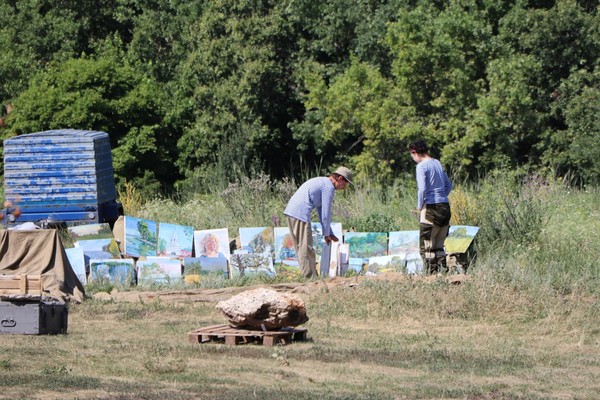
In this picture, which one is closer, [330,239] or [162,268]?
[330,239]

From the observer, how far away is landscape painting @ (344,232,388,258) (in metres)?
18.2

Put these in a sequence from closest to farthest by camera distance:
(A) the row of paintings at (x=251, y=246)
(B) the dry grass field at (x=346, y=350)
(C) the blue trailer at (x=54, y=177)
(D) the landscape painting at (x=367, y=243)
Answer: (B) the dry grass field at (x=346, y=350) → (A) the row of paintings at (x=251, y=246) → (D) the landscape painting at (x=367, y=243) → (C) the blue trailer at (x=54, y=177)

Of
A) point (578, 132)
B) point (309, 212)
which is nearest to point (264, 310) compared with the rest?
point (309, 212)

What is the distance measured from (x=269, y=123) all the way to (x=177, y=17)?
4251 mm

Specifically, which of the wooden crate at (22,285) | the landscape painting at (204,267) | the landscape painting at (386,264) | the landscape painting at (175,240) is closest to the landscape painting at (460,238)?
the landscape painting at (386,264)

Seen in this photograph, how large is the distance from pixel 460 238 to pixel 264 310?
585cm

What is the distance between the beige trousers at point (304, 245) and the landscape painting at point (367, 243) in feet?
5.84

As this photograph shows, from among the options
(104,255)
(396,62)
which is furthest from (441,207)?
(396,62)

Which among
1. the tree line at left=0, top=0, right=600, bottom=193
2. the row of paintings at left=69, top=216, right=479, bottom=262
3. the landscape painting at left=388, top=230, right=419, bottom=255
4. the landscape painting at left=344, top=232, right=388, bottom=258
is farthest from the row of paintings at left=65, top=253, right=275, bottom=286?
the tree line at left=0, top=0, right=600, bottom=193

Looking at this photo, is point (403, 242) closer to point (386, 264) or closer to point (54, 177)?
point (386, 264)

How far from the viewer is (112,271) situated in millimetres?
17188

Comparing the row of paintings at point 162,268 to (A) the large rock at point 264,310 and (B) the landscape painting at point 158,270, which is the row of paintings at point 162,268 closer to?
(B) the landscape painting at point 158,270

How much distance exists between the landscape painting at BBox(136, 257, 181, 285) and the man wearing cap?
1.94 meters

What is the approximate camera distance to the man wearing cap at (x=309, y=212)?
16.1m
